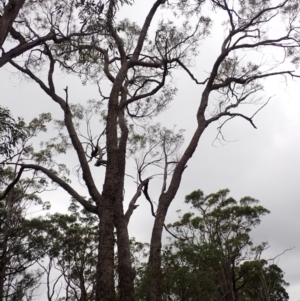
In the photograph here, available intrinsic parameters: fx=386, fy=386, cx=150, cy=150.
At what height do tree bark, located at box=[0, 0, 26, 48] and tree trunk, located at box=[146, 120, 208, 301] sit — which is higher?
tree bark, located at box=[0, 0, 26, 48]

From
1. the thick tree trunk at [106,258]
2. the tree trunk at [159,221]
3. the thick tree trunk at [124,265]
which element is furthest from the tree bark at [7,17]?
the tree trunk at [159,221]

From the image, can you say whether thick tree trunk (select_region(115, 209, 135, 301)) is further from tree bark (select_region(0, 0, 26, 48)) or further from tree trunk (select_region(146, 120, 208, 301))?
tree bark (select_region(0, 0, 26, 48))

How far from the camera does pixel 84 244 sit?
1719 centimetres

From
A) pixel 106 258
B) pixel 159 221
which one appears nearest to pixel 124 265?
pixel 106 258

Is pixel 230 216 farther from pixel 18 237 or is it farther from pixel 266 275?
pixel 18 237

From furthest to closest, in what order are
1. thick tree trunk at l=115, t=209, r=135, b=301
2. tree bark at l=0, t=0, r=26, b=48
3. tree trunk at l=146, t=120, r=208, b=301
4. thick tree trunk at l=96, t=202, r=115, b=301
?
tree trunk at l=146, t=120, r=208, b=301 < thick tree trunk at l=115, t=209, r=135, b=301 < thick tree trunk at l=96, t=202, r=115, b=301 < tree bark at l=0, t=0, r=26, b=48

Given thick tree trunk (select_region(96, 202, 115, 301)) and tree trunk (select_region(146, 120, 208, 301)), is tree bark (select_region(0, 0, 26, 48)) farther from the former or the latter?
tree trunk (select_region(146, 120, 208, 301))

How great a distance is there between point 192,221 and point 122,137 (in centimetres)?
1083

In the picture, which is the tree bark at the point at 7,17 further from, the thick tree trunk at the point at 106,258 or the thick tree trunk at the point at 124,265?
the thick tree trunk at the point at 124,265

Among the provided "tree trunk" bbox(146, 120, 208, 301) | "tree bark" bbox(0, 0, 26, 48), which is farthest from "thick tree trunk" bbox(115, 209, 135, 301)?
"tree bark" bbox(0, 0, 26, 48)

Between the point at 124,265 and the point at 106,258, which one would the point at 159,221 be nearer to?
the point at 124,265

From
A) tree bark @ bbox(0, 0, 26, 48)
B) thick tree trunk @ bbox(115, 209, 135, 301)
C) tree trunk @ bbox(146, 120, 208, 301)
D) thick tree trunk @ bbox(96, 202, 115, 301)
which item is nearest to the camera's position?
tree bark @ bbox(0, 0, 26, 48)

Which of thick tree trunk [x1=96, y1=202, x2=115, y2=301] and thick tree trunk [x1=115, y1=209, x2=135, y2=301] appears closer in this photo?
thick tree trunk [x1=96, y1=202, x2=115, y2=301]

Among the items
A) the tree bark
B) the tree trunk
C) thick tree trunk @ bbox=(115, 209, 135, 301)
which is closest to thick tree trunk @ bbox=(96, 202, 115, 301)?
thick tree trunk @ bbox=(115, 209, 135, 301)
